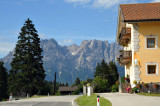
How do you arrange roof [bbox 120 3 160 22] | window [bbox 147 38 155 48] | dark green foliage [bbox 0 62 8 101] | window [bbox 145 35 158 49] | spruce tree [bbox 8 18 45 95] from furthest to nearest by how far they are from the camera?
dark green foliage [bbox 0 62 8 101] < spruce tree [bbox 8 18 45 95] < window [bbox 147 38 155 48] < window [bbox 145 35 158 49] < roof [bbox 120 3 160 22]

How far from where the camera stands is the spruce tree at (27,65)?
51.6 m

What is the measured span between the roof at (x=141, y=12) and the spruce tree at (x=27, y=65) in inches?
966


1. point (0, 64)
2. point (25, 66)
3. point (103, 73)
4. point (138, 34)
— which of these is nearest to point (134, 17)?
point (138, 34)

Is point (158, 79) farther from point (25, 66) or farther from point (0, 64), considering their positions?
point (0, 64)

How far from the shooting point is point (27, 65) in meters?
52.4

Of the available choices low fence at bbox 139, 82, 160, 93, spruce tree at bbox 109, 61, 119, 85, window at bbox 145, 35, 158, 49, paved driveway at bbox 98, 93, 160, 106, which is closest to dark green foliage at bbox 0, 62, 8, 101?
window at bbox 145, 35, 158, 49

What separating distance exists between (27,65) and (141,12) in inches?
1096

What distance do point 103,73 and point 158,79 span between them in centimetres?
8120

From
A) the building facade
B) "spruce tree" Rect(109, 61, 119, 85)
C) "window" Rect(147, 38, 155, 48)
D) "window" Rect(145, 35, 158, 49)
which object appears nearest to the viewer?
the building facade

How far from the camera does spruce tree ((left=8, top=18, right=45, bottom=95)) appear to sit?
5156cm

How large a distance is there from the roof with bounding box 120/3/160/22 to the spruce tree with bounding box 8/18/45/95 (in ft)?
80.5

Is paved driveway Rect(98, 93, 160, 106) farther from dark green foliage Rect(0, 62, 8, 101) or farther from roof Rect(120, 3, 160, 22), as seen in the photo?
dark green foliage Rect(0, 62, 8, 101)

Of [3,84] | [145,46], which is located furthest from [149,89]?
[3,84]

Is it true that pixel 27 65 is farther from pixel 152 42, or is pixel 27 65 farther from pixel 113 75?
pixel 113 75
